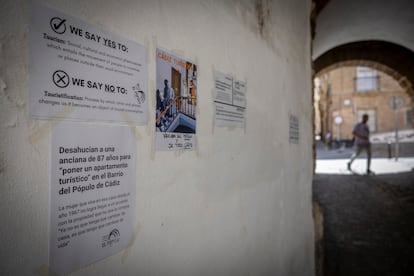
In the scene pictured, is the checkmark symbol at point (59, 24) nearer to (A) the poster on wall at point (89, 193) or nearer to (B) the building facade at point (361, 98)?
(A) the poster on wall at point (89, 193)

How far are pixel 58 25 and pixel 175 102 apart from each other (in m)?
0.42

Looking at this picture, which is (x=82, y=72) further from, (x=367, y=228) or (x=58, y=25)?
(x=367, y=228)

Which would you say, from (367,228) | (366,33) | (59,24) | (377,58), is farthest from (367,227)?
(377,58)

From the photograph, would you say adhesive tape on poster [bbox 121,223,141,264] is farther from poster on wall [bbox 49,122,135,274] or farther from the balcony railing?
the balcony railing

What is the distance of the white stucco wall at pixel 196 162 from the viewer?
577 mm

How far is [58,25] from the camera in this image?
0.64 metres

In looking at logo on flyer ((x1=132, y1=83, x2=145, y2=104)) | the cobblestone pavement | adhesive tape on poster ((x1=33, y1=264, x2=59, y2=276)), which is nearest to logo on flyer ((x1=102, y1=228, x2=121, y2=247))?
adhesive tape on poster ((x1=33, y1=264, x2=59, y2=276))

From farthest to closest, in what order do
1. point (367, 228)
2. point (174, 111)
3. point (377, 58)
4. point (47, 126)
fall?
Result: point (377, 58)
point (367, 228)
point (174, 111)
point (47, 126)

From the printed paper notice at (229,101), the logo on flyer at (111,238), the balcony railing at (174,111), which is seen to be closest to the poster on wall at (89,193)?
the logo on flyer at (111,238)

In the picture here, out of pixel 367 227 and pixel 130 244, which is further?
pixel 367 227

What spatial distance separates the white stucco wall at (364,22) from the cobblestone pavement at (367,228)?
300cm

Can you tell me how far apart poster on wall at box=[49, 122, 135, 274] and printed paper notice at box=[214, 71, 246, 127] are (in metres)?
0.49

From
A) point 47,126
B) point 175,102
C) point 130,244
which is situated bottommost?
point 130,244

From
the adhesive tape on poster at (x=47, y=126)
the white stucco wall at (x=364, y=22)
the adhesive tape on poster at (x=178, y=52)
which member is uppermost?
the white stucco wall at (x=364, y=22)
